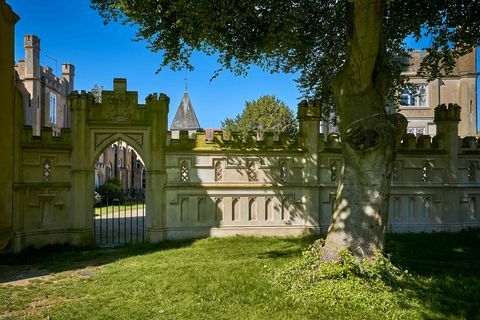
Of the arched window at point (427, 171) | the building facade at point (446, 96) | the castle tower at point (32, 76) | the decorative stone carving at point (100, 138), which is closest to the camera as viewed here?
the decorative stone carving at point (100, 138)

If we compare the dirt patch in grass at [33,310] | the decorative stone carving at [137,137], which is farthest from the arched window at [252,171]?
the dirt patch in grass at [33,310]

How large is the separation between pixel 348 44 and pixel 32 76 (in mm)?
37309

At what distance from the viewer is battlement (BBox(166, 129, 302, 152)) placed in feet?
38.8

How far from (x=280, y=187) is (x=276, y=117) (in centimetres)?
3373

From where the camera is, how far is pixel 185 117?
2045 inches

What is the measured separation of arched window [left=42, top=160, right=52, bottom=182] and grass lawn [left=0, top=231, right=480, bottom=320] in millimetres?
2373

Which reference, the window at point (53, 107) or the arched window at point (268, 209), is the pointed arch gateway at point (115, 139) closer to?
the arched window at point (268, 209)

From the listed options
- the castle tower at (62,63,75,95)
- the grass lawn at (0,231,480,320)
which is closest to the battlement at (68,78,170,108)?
the grass lawn at (0,231,480,320)

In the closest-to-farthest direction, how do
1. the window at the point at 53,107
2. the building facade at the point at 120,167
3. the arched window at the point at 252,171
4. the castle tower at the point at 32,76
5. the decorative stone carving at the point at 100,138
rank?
the decorative stone carving at the point at 100,138 → the arched window at the point at 252,171 → the castle tower at the point at 32,76 → the building facade at the point at 120,167 → the window at the point at 53,107

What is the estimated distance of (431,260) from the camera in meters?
8.58

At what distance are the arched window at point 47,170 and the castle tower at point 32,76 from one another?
28.2m

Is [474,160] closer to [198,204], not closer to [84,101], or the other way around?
[198,204]

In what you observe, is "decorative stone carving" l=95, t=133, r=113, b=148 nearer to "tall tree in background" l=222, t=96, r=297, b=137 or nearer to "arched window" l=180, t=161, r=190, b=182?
"arched window" l=180, t=161, r=190, b=182

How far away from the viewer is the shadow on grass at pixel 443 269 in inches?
220
